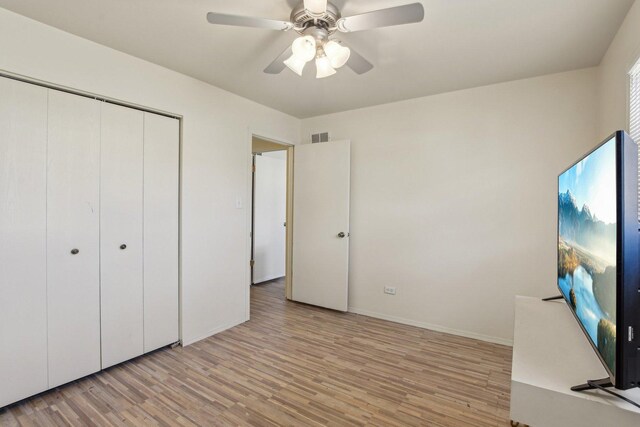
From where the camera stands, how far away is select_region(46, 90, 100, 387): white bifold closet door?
1981mm

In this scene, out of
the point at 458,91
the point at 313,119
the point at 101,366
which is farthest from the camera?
the point at 313,119

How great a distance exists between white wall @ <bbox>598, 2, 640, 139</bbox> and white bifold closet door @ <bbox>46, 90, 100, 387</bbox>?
3.37 m

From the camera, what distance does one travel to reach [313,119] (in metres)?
3.91

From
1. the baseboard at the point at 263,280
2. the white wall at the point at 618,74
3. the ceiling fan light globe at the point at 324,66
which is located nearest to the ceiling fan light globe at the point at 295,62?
the ceiling fan light globe at the point at 324,66

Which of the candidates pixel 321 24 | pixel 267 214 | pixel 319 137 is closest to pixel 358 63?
pixel 321 24

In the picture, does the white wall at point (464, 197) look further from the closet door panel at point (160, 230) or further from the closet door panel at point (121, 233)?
the closet door panel at point (121, 233)

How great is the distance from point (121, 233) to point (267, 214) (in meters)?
2.76

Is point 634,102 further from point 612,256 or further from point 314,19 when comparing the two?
point 314,19

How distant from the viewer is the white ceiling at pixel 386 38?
1.70 meters

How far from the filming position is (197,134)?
2771mm

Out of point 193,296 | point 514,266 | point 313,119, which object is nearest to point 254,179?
point 313,119

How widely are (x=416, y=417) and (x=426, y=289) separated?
4.90 feet

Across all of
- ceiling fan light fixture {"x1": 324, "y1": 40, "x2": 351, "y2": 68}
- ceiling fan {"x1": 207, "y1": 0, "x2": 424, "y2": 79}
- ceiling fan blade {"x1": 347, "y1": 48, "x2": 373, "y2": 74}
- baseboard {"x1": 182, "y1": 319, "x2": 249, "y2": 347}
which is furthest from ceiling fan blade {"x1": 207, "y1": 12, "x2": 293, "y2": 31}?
baseboard {"x1": 182, "y1": 319, "x2": 249, "y2": 347}

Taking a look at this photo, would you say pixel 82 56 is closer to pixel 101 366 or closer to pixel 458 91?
pixel 101 366
